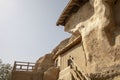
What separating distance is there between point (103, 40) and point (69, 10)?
19.1ft

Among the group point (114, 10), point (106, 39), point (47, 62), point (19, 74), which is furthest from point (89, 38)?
point (47, 62)

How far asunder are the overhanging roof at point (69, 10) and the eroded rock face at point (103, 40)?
219cm

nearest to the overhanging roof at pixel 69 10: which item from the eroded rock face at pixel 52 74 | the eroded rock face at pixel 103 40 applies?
the eroded rock face at pixel 103 40

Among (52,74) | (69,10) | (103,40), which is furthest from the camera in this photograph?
(52,74)

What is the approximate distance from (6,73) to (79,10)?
101 feet

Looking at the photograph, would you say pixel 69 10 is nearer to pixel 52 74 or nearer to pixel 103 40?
pixel 103 40

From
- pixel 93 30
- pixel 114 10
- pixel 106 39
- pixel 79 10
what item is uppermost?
pixel 79 10

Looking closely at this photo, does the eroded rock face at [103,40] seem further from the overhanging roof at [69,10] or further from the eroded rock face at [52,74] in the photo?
the eroded rock face at [52,74]

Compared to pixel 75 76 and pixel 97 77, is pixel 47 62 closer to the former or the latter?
pixel 75 76

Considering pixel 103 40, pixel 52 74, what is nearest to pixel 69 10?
pixel 103 40

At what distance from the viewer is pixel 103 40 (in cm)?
862

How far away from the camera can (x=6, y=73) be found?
38219mm

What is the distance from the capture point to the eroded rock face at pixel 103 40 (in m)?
7.92

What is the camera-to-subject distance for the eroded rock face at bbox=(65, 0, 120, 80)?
7920mm
